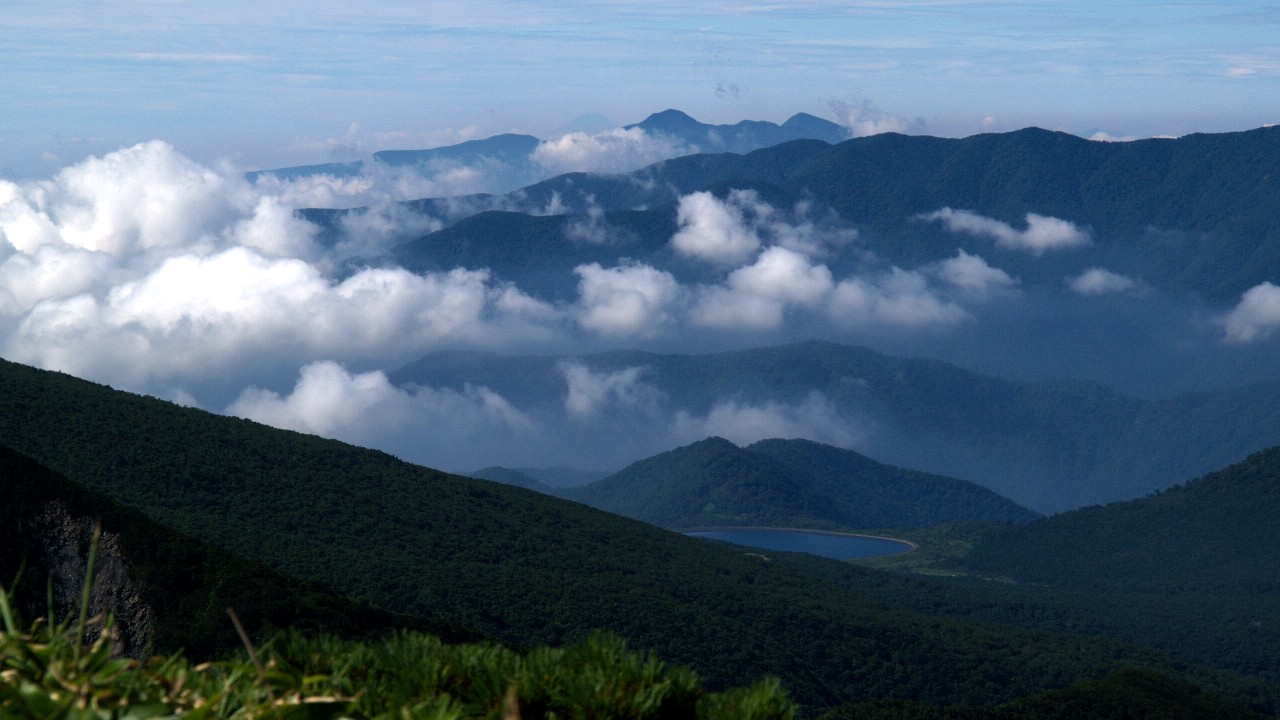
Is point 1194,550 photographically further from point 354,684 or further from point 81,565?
point 354,684

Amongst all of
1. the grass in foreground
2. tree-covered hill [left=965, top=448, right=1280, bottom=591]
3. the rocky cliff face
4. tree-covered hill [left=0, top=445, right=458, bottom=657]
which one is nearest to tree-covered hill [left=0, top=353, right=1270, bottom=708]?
tree-covered hill [left=0, top=445, right=458, bottom=657]

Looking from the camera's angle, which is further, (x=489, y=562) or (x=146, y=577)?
(x=489, y=562)

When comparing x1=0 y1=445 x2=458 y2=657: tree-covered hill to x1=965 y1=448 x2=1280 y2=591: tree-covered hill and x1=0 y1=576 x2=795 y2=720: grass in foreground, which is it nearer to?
x1=0 y1=576 x2=795 y2=720: grass in foreground

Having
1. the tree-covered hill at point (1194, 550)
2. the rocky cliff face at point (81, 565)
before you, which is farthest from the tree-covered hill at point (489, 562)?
the tree-covered hill at point (1194, 550)

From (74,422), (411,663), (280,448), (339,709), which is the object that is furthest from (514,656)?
(280,448)

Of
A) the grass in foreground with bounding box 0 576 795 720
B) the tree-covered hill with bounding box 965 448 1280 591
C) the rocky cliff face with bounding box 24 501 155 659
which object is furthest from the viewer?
the tree-covered hill with bounding box 965 448 1280 591

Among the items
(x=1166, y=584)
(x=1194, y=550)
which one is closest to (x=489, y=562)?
(x=1166, y=584)
